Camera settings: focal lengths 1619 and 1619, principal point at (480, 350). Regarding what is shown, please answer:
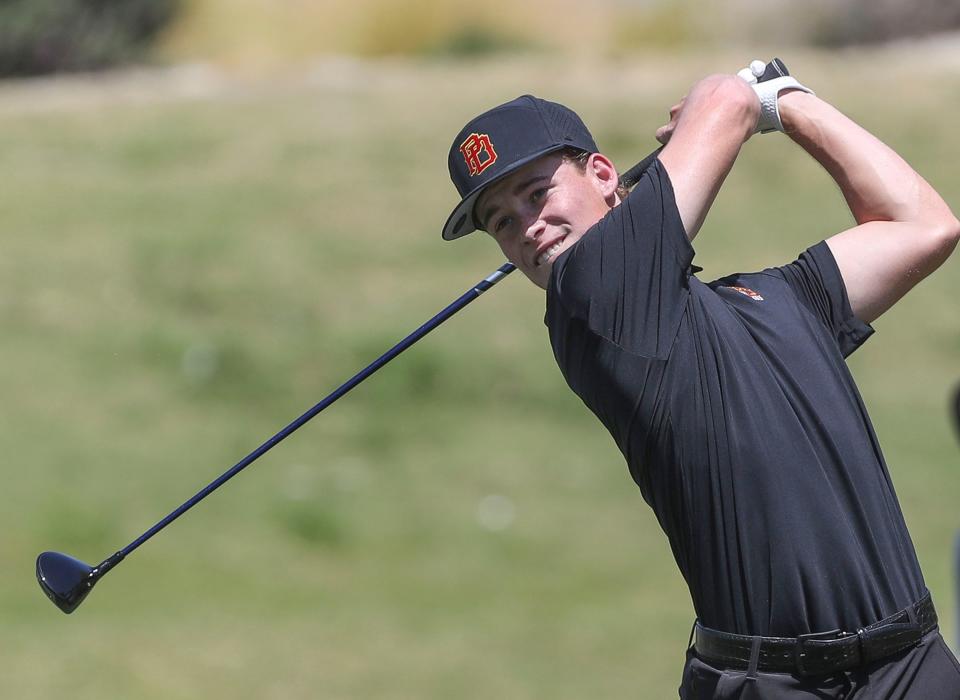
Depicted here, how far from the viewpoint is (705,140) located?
295cm

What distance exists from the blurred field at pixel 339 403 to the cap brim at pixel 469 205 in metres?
5.63

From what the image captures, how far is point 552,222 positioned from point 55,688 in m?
6.06

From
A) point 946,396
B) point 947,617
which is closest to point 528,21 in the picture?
point 946,396

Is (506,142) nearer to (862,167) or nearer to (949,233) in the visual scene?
(862,167)

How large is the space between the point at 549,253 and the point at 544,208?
0.09m

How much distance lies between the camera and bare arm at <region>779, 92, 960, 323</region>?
3256 mm

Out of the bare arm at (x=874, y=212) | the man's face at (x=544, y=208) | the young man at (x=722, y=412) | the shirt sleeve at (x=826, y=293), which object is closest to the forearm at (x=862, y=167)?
the bare arm at (x=874, y=212)

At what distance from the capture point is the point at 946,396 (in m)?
13.8

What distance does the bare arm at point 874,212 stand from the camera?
326 centimetres

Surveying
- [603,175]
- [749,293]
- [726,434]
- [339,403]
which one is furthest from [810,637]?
[339,403]

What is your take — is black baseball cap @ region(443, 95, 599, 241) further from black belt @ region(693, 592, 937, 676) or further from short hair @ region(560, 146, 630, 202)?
black belt @ region(693, 592, 937, 676)

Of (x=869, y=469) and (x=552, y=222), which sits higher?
(x=552, y=222)

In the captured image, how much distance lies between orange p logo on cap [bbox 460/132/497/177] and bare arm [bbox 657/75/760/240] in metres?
0.32

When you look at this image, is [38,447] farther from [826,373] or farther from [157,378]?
[826,373]
